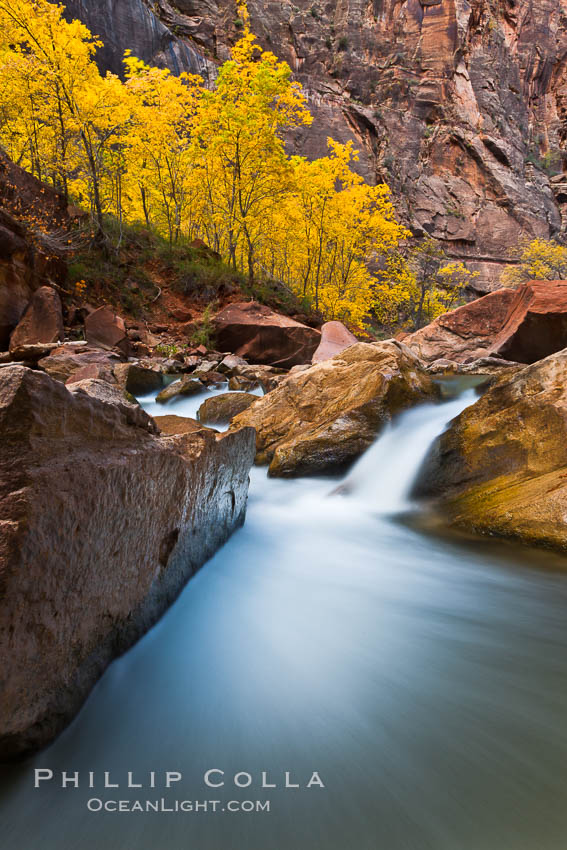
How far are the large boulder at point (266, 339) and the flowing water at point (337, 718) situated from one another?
10.3m

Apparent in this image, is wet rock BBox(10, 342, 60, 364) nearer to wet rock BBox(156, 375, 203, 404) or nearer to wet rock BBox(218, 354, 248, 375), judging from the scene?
wet rock BBox(156, 375, 203, 404)

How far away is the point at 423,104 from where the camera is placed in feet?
140

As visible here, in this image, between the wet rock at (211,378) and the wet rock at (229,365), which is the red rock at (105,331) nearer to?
the wet rock at (211,378)

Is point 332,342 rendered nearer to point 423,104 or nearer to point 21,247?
point 21,247

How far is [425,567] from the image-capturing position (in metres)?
2.94

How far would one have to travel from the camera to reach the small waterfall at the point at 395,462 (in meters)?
4.25

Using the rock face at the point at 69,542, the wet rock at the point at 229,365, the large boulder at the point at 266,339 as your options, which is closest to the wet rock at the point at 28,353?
the wet rock at the point at 229,365

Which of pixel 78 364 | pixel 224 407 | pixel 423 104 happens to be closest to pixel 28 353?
pixel 78 364

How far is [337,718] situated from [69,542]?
1166 millimetres

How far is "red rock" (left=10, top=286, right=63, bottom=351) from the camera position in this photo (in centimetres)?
976

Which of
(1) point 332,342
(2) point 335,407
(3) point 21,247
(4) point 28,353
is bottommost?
(2) point 335,407

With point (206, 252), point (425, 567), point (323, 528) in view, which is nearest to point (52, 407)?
point (425, 567)

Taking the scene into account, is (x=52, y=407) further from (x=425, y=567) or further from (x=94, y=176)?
(x=94, y=176)

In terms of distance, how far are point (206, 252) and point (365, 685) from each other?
18409 mm
